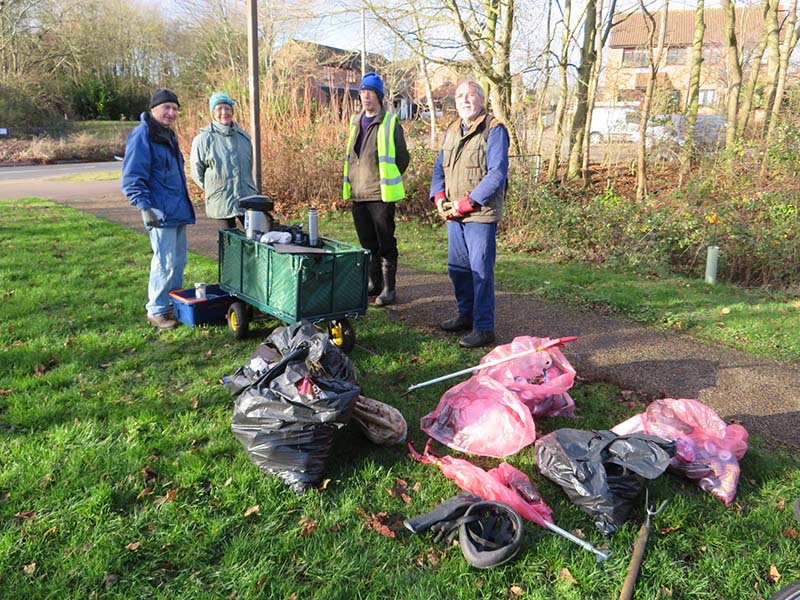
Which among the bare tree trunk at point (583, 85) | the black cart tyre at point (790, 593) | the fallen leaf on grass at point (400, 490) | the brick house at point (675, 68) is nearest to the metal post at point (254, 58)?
the fallen leaf on grass at point (400, 490)

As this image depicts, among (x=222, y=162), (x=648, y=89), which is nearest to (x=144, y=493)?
(x=222, y=162)

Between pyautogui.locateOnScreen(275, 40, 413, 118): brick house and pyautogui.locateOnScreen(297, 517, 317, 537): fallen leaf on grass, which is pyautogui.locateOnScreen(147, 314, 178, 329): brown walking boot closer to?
pyautogui.locateOnScreen(297, 517, 317, 537): fallen leaf on grass

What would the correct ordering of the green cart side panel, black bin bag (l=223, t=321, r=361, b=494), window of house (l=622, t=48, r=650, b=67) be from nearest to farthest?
1. black bin bag (l=223, t=321, r=361, b=494)
2. the green cart side panel
3. window of house (l=622, t=48, r=650, b=67)

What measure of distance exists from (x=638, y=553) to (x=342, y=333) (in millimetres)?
2718

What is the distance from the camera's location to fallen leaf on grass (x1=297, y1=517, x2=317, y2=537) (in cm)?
259

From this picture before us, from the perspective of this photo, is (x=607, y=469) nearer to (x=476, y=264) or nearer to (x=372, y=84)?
(x=476, y=264)

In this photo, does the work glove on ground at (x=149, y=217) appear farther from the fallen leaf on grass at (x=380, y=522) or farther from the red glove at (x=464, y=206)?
the fallen leaf on grass at (x=380, y=522)

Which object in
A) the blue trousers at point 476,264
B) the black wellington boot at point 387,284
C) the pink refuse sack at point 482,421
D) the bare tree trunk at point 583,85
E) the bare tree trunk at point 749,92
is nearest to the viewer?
the pink refuse sack at point 482,421

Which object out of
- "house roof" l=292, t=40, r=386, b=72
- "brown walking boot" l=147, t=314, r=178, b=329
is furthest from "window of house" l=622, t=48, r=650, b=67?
"brown walking boot" l=147, t=314, r=178, b=329

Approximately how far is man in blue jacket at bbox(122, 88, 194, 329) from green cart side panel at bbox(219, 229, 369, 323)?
72 cm

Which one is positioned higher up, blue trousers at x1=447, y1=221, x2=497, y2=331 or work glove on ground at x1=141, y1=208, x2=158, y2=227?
work glove on ground at x1=141, y1=208, x2=158, y2=227

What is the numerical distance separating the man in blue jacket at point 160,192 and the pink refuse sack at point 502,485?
318 cm

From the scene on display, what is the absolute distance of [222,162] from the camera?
17.7 feet

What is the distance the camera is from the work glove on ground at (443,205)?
4816 mm
